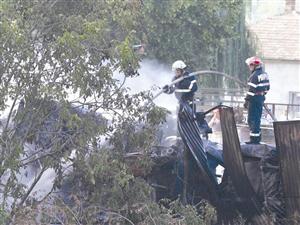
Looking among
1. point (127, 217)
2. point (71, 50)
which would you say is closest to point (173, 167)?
point (127, 217)

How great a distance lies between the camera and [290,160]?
11945 mm

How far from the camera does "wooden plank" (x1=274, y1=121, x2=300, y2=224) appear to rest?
38.9ft

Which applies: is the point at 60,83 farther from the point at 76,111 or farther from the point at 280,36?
the point at 280,36

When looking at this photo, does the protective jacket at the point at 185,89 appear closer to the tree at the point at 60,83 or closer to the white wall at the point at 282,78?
the tree at the point at 60,83

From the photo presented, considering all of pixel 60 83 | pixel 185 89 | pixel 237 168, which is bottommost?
pixel 237 168

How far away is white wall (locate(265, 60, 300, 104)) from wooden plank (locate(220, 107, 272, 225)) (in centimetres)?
3455

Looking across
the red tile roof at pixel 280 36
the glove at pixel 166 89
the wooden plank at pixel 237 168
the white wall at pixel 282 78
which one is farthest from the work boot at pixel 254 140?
the red tile roof at pixel 280 36

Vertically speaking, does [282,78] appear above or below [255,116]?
above

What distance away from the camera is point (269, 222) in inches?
483

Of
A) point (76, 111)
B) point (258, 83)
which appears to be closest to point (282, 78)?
point (258, 83)

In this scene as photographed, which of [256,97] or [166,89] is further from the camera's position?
[256,97]

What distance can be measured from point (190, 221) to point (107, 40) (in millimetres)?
2290

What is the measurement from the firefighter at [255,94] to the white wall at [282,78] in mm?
33694

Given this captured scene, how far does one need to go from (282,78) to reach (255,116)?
35.1 metres
